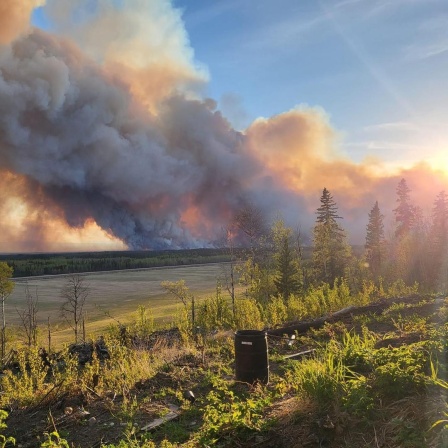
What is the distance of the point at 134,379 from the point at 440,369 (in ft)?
18.6

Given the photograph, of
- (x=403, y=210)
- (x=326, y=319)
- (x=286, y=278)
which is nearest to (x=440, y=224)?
(x=403, y=210)

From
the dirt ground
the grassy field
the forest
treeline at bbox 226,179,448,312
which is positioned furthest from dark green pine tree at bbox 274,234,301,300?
the dirt ground

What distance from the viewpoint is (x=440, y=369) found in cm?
457

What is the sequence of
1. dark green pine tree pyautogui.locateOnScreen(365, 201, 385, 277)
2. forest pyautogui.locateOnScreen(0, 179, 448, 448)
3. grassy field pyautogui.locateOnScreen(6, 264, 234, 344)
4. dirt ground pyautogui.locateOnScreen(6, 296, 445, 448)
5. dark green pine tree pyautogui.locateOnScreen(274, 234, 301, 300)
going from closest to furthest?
1. forest pyautogui.locateOnScreen(0, 179, 448, 448)
2. dirt ground pyautogui.locateOnScreen(6, 296, 445, 448)
3. dark green pine tree pyautogui.locateOnScreen(274, 234, 301, 300)
4. grassy field pyautogui.locateOnScreen(6, 264, 234, 344)
5. dark green pine tree pyautogui.locateOnScreen(365, 201, 385, 277)

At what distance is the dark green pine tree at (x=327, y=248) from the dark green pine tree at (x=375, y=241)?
34.0 ft

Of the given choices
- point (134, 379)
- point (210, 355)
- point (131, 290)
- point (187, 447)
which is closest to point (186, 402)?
point (134, 379)

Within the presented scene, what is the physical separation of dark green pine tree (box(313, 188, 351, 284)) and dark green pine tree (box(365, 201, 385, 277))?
1036 cm

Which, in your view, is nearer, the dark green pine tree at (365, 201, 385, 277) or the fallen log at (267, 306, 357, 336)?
the fallen log at (267, 306, 357, 336)

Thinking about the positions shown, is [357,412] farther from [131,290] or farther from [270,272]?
[131,290]

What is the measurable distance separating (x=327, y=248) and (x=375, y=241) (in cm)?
1581

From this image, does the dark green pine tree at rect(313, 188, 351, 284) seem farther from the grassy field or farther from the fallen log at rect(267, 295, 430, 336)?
the fallen log at rect(267, 295, 430, 336)

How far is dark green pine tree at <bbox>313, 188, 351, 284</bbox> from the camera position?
42.7 meters

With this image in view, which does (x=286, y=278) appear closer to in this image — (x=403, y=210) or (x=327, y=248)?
(x=327, y=248)

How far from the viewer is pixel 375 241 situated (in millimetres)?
55188
